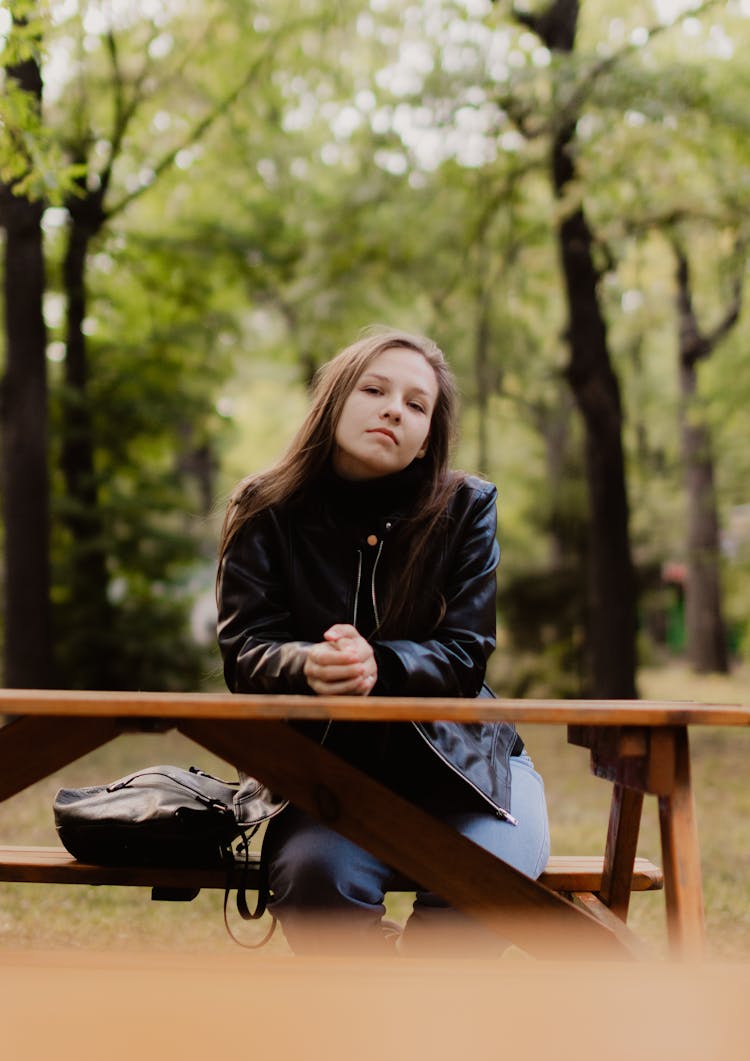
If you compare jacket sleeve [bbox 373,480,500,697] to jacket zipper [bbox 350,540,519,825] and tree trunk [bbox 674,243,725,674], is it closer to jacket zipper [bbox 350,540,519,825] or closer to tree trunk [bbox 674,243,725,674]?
jacket zipper [bbox 350,540,519,825]

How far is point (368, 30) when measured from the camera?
1402cm

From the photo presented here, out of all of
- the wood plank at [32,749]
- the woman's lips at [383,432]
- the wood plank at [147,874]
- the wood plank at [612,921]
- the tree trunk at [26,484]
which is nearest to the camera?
the wood plank at [612,921]

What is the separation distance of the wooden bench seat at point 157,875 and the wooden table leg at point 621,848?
0.04 m

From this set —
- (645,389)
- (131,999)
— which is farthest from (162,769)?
(645,389)

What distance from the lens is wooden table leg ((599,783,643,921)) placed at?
3.09 m

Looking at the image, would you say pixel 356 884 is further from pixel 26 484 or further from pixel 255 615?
pixel 26 484

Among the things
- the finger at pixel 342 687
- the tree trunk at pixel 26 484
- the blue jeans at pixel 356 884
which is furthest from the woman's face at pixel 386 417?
the tree trunk at pixel 26 484

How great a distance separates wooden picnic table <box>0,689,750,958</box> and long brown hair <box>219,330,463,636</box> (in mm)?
542

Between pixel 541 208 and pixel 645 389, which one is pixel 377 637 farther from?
pixel 645 389

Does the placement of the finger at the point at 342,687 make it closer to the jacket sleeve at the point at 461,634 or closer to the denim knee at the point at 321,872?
the jacket sleeve at the point at 461,634

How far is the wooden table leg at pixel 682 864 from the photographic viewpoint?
7.51 ft

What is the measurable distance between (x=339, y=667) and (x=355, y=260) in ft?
40.3

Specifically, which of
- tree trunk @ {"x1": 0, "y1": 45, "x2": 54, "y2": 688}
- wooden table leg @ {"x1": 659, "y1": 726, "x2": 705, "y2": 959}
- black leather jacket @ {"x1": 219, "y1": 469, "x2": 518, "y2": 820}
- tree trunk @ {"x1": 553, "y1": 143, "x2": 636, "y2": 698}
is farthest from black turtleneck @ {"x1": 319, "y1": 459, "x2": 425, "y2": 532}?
tree trunk @ {"x1": 553, "y1": 143, "x2": 636, "y2": 698}

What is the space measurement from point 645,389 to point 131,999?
2589 centimetres
